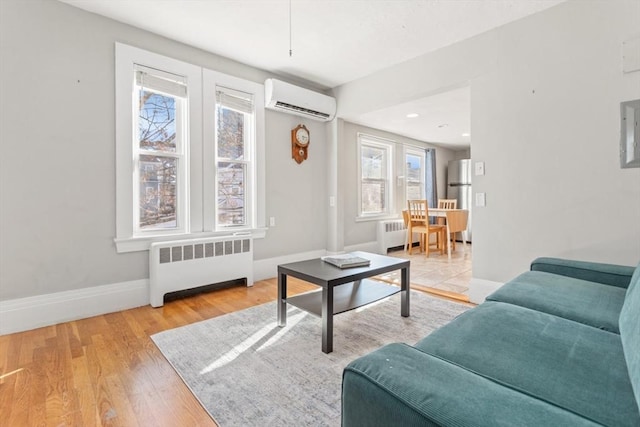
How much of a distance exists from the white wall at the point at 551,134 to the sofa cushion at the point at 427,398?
2.24m

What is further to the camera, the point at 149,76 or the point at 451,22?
the point at 149,76

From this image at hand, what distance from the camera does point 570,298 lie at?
148cm

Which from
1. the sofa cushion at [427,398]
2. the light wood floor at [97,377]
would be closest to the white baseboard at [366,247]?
the light wood floor at [97,377]

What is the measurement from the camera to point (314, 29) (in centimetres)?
277

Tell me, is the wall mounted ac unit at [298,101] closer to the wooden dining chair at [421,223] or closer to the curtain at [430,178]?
the wooden dining chair at [421,223]

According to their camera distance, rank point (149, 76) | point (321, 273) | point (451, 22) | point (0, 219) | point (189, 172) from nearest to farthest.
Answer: point (321, 273)
point (0, 219)
point (451, 22)
point (149, 76)
point (189, 172)

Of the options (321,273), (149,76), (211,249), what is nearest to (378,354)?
(321,273)

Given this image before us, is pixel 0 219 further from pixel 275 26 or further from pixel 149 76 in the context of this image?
pixel 275 26

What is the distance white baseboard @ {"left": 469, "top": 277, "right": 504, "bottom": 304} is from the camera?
9.14 feet

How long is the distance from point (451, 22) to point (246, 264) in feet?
9.76

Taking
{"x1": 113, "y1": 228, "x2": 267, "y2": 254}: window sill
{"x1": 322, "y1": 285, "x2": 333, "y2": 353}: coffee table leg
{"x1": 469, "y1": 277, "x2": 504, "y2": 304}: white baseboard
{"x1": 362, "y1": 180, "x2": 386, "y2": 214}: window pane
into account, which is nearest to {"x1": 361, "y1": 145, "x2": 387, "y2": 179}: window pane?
{"x1": 362, "y1": 180, "x2": 386, "y2": 214}: window pane

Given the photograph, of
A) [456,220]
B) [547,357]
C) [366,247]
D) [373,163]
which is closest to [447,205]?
[456,220]

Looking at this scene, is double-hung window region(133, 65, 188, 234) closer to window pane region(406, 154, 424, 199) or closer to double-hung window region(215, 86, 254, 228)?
double-hung window region(215, 86, 254, 228)

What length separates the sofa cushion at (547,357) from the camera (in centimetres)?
79
